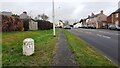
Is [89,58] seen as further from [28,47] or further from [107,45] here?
[107,45]

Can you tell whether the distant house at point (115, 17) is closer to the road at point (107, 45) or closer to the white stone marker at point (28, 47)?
the road at point (107, 45)

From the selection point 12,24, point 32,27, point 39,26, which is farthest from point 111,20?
point 12,24

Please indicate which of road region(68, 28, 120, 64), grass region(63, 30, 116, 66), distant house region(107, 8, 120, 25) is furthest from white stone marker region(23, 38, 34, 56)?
distant house region(107, 8, 120, 25)

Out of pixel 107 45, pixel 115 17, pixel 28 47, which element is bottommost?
pixel 107 45

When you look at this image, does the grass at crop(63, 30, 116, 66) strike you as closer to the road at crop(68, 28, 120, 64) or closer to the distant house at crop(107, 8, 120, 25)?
the road at crop(68, 28, 120, 64)

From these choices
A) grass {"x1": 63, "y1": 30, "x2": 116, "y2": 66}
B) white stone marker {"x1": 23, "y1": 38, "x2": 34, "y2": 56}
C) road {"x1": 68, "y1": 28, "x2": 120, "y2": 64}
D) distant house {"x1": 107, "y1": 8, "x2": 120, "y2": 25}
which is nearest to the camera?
grass {"x1": 63, "y1": 30, "x2": 116, "y2": 66}

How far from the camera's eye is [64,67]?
879cm

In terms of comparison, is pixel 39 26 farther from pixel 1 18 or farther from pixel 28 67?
pixel 28 67

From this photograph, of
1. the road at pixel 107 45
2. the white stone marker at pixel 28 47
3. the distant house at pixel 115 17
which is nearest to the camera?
the white stone marker at pixel 28 47

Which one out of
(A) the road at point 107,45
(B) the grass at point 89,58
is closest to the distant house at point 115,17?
(A) the road at point 107,45

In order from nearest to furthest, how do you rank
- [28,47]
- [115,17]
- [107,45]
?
[28,47]
[107,45]
[115,17]

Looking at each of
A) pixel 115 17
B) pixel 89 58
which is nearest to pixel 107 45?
pixel 89 58

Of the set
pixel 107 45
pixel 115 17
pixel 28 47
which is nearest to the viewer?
pixel 28 47

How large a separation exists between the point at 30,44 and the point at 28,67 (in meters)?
2.69
